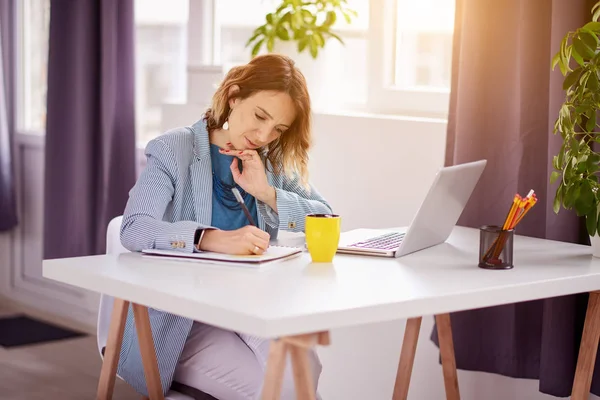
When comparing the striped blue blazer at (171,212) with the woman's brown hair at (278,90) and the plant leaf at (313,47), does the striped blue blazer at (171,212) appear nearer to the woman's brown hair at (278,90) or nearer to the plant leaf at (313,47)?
the woman's brown hair at (278,90)

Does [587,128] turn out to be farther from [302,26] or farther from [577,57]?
[302,26]

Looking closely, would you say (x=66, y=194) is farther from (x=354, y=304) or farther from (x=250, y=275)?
(x=354, y=304)

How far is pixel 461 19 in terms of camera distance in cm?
253

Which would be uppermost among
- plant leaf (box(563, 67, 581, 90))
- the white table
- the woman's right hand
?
plant leaf (box(563, 67, 581, 90))

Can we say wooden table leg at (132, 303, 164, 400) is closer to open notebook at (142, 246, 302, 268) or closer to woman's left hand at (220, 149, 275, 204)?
open notebook at (142, 246, 302, 268)

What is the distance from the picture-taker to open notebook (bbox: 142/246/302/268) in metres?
1.79

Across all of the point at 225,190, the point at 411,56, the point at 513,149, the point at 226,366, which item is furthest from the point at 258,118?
the point at 411,56

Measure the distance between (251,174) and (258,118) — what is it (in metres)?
0.13

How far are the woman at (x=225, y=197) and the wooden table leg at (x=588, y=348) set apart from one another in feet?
1.88

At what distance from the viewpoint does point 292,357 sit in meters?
1.48

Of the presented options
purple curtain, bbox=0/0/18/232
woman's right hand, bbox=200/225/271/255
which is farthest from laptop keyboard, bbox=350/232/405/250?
purple curtain, bbox=0/0/18/232

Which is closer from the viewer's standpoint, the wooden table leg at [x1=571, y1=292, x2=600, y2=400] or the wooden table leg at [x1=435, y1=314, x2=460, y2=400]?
the wooden table leg at [x1=571, y1=292, x2=600, y2=400]

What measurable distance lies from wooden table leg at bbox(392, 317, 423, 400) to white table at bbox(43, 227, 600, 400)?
8.6 inches

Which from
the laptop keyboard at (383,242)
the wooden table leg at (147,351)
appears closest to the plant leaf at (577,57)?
the laptop keyboard at (383,242)
